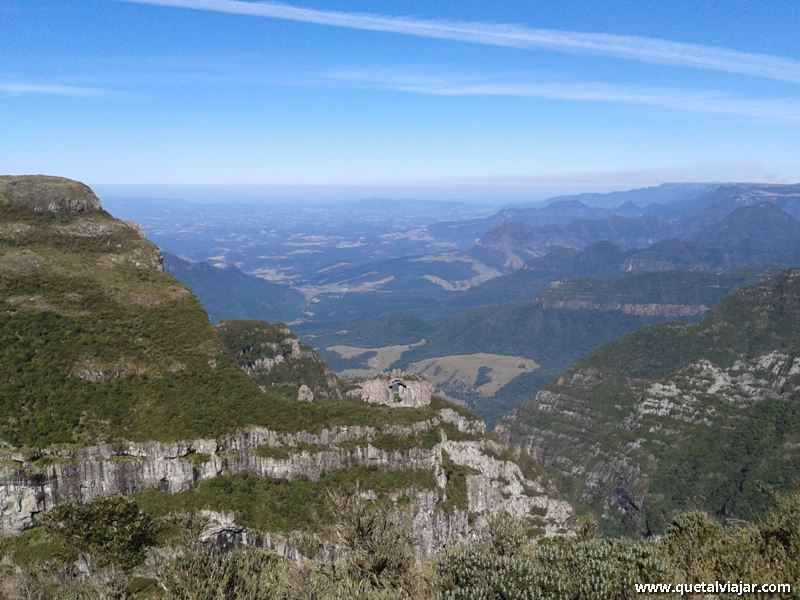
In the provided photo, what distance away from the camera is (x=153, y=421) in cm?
7775

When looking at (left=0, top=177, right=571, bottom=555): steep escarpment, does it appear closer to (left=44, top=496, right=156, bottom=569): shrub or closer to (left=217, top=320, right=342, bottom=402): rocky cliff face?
(left=44, top=496, right=156, bottom=569): shrub

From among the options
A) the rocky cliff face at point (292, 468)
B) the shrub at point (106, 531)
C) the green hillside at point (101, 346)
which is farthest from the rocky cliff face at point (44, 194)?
the shrub at point (106, 531)

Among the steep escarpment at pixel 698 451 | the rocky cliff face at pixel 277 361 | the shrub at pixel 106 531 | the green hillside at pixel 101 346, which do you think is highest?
the green hillside at pixel 101 346

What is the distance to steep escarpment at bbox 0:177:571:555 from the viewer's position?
7175cm

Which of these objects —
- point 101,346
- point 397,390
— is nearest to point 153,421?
point 101,346

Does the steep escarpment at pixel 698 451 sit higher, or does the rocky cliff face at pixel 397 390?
the rocky cliff face at pixel 397 390

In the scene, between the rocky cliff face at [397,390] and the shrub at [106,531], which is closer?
the shrub at [106,531]

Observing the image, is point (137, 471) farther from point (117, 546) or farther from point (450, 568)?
point (450, 568)

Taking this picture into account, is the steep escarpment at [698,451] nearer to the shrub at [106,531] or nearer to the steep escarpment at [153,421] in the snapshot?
the steep escarpment at [153,421]

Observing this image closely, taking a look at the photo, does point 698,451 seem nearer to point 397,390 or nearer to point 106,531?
point 397,390

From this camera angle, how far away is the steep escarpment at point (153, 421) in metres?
71.8

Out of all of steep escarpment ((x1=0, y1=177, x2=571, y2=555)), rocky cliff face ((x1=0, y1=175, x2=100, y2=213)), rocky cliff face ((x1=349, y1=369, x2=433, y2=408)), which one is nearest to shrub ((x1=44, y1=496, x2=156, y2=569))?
steep escarpment ((x1=0, y1=177, x2=571, y2=555))

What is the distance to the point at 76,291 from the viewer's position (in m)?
92.8

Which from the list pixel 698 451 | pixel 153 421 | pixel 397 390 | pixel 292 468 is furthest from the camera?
pixel 698 451
